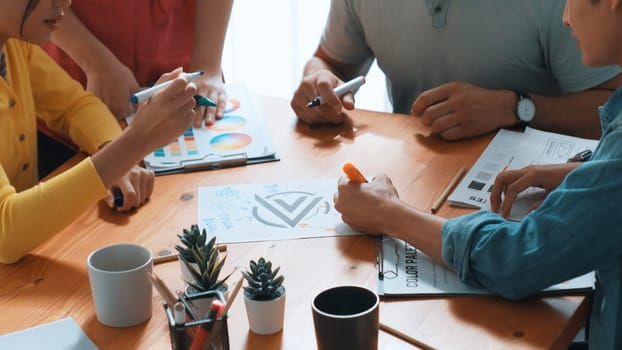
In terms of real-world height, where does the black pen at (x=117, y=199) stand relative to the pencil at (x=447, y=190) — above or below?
below

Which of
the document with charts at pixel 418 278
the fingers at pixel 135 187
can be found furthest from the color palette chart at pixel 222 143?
the document with charts at pixel 418 278

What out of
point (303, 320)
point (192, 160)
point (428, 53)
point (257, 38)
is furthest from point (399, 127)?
point (257, 38)

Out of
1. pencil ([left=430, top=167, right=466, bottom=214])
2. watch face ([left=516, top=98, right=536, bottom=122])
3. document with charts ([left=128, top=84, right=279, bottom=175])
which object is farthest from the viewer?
watch face ([left=516, top=98, right=536, bottom=122])

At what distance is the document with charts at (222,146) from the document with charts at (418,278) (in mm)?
440

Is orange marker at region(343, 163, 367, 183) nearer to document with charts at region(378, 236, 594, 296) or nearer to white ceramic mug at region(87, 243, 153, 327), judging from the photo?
document with charts at region(378, 236, 594, 296)

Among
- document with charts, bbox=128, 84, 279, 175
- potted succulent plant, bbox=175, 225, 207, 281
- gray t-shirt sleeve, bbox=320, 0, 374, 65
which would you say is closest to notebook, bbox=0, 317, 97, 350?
potted succulent plant, bbox=175, 225, 207, 281

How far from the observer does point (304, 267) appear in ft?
3.60

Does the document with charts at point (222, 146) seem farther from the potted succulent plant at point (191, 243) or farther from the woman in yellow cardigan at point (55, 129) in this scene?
the potted succulent plant at point (191, 243)

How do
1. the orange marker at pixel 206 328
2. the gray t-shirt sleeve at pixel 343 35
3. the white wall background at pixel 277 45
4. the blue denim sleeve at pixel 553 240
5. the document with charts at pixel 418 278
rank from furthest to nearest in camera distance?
1. the white wall background at pixel 277 45
2. the gray t-shirt sleeve at pixel 343 35
3. the document with charts at pixel 418 278
4. the blue denim sleeve at pixel 553 240
5. the orange marker at pixel 206 328

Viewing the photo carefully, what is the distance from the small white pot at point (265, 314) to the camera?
0.93 m

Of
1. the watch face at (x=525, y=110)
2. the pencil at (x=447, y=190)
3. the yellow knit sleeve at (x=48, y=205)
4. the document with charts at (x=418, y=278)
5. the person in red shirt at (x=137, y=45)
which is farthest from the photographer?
the person in red shirt at (x=137, y=45)

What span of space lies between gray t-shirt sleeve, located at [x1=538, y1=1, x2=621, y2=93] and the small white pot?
3.20 feet

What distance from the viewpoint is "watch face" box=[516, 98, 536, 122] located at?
156 centimetres

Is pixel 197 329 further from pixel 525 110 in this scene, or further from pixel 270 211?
pixel 525 110
